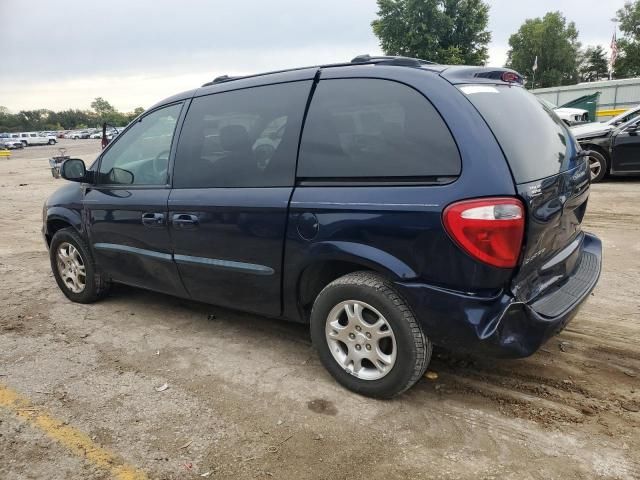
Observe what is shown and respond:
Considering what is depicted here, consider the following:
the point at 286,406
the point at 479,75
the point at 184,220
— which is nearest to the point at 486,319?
the point at 286,406

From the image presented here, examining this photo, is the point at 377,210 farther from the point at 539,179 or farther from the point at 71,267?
the point at 71,267

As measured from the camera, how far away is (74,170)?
427 centimetres

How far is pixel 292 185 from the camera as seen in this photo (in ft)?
10.1

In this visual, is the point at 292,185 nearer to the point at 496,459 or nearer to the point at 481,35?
the point at 496,459

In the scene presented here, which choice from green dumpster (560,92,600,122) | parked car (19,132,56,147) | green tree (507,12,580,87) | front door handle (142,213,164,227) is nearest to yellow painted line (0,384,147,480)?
front door handle (142,213,164,227)

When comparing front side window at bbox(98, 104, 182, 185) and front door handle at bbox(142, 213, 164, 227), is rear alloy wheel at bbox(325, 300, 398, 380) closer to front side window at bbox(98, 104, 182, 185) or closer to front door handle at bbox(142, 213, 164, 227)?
front door handle at bbox(142, 213, 164, 227)

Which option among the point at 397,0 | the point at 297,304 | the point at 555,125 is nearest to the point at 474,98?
the point at 555,125

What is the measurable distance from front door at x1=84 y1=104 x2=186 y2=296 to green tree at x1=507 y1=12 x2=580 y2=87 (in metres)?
68.3

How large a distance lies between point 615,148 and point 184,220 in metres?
8.89

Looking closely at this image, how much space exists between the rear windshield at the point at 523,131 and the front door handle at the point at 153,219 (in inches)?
89.2

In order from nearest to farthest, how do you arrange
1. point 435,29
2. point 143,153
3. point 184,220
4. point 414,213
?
1. point 414,213
2. point 184,220
3. point 143,153
4. point 435,29

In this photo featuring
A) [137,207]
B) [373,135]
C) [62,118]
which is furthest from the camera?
[62,118]

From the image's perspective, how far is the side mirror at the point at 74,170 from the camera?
13.9 ft

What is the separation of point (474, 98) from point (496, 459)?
180 cm
